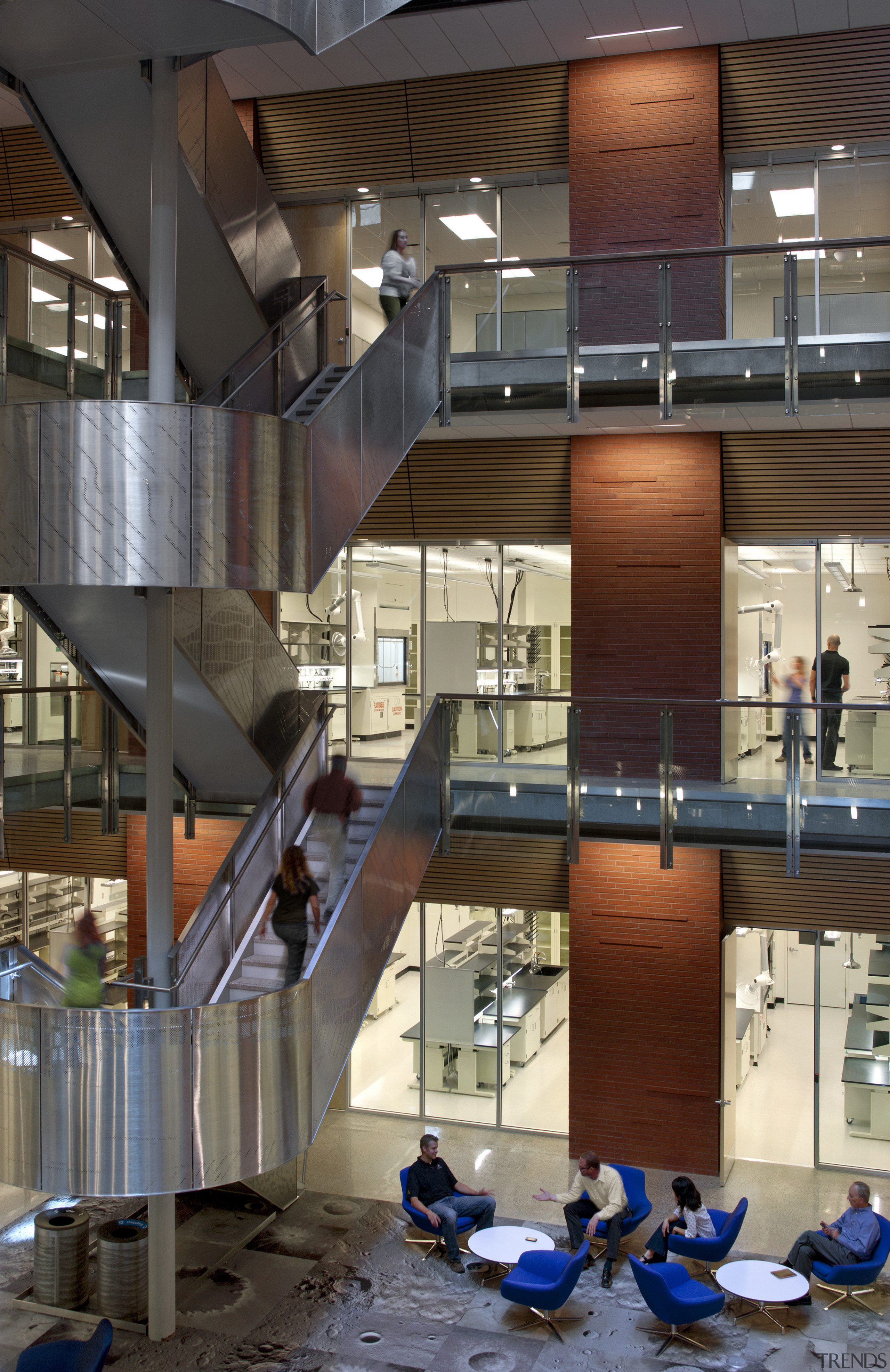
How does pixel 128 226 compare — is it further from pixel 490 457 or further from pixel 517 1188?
pixel 517 1188

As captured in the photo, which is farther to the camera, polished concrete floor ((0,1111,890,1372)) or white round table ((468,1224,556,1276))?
white round table ((468,1224,556,1276))

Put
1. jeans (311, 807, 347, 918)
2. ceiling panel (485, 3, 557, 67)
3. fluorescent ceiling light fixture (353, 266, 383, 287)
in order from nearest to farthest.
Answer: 1. jeans (311, 807, 347, 918)
2. ceiling panel (485, 3, 557, 67)
3. fluorescent ceiling light fixture (353, 266, 383, 287)

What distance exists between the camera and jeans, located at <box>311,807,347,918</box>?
8.59m

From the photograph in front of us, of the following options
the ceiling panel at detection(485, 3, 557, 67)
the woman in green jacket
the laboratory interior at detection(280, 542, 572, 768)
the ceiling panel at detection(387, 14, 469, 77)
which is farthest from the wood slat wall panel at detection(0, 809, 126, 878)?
the ceiling panel at detection(485, 3, 557, 67)

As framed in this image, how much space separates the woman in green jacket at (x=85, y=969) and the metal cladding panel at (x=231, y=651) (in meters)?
2.31

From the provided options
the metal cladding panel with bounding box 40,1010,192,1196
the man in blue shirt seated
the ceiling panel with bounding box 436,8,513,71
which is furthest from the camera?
the ceiling panel with bounding box 436,8,513,71

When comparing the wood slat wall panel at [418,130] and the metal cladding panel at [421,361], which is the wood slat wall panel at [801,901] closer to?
the metal cladding panel at [421,361]

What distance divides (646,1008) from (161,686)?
6993 mm

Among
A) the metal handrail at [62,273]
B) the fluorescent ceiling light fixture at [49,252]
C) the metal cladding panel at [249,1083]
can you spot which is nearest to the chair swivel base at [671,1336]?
the metal cladding panel at [249,1083]

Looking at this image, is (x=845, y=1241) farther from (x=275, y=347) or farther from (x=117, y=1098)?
(x=275, y=347)

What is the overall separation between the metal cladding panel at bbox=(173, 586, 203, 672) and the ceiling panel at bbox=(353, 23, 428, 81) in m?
6.94

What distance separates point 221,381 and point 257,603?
17.2 feet

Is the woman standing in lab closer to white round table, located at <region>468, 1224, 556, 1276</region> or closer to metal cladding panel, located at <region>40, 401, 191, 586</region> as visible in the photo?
metal cladding panel, located at <region>40, 401, 191, 586</region>

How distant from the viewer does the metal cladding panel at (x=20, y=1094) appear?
7.20 meters
